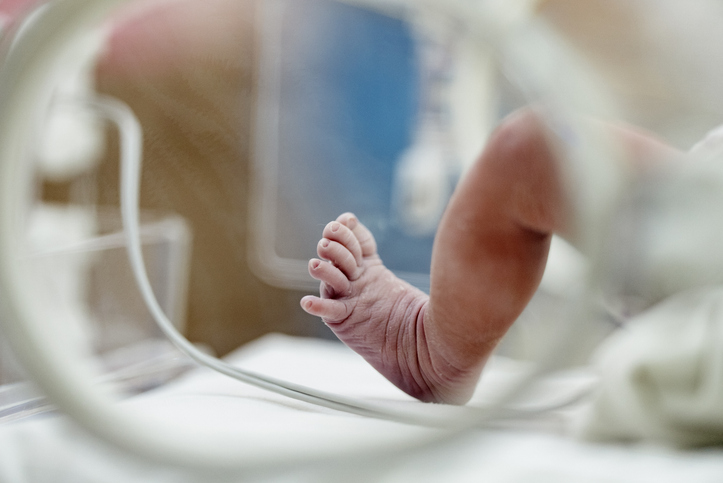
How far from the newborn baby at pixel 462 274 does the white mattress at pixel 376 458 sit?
23 mm

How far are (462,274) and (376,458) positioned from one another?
114 mm

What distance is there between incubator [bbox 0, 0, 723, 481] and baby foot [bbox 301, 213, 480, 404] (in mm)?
19

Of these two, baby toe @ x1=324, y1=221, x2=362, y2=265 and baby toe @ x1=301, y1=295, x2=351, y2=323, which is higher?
baby toe @ x1=324, y1=221, x2=362, y2=265

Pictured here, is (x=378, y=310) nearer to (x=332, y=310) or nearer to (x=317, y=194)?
(x=332, y=310)

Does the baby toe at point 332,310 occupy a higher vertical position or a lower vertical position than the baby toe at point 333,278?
lower

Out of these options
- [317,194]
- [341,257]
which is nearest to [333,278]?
[341,257]

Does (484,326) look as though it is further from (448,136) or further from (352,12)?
(352,12)

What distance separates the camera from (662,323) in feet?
1.11

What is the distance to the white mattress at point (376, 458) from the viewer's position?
25 cm

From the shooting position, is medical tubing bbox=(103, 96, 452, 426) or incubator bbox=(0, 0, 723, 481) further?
medical tubing bbox=(103, 96, 452, 426)

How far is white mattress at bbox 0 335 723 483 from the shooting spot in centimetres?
25

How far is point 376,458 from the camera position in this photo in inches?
9.4

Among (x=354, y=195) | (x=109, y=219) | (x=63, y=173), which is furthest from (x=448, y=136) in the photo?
(x=63, y=173)

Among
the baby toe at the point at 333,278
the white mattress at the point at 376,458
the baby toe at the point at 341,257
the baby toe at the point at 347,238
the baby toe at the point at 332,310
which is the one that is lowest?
the white mattress at the point at 376,458
